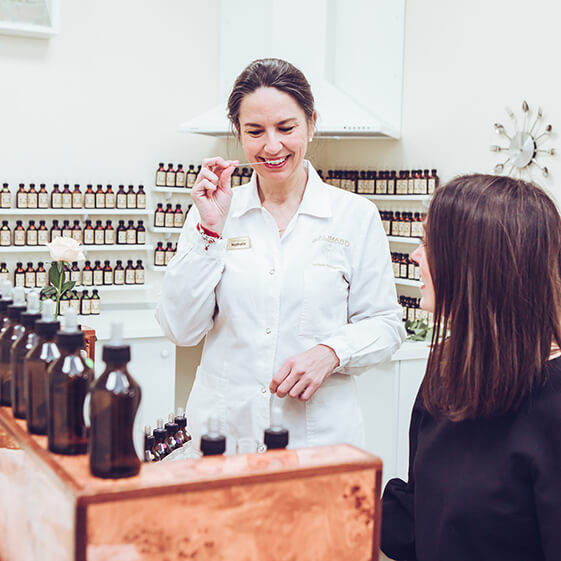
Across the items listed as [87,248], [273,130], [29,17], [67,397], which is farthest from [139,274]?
[67,397]

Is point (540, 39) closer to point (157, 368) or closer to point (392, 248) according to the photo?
point (392, 248)

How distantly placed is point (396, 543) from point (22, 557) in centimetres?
78

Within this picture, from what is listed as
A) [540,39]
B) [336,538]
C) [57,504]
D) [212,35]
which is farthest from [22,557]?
[212,35]

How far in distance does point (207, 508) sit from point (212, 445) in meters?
0.10

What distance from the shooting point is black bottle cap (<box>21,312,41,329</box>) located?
4.17 ft

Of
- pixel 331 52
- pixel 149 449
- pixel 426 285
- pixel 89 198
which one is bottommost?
pixel 149 449

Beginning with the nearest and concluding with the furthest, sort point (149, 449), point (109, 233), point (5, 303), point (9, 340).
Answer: point (9, 340) < point (5, 303) < point (149, 449) < point (109, 233)

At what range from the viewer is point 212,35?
5750 millimetres

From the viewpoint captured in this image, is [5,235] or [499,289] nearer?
[499,289]

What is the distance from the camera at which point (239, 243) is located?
1.94 m

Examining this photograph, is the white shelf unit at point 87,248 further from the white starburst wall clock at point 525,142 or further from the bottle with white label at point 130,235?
the white starburst wall clock at point 525,142

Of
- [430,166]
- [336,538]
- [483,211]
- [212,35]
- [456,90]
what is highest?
[212,35]

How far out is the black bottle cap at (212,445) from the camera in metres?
1.07

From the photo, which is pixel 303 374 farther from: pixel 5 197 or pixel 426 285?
pixel 5 197
